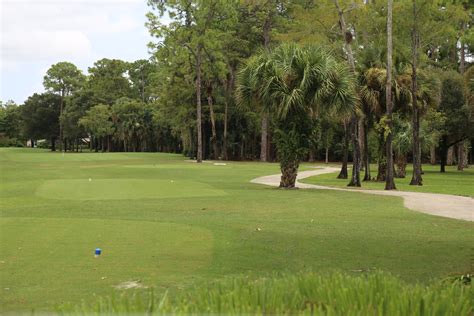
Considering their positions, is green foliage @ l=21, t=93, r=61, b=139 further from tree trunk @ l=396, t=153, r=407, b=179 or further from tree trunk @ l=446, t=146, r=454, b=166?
tree trunk @ l=396, t=153, r=407, b=179

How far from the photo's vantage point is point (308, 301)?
142 inches

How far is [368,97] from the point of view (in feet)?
102

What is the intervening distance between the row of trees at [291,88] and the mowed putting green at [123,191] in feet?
13.8

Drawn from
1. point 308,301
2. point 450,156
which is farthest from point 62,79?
point 308,301

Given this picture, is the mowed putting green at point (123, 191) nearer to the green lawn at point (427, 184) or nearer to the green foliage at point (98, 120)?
the green lawn at point (427, 184)

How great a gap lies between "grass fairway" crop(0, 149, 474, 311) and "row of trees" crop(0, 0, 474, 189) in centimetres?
452

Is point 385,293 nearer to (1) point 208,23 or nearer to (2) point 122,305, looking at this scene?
(2) point 122,305

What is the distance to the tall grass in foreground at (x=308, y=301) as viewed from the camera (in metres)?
3.17

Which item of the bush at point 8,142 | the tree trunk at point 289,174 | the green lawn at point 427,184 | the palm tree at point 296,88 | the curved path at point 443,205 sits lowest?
the green lawn at point 427,184

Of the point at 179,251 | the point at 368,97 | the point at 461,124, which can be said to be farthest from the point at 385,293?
the point at 461,124

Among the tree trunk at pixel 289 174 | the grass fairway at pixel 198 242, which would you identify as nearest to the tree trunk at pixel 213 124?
the tree trunk at pixel 289 174

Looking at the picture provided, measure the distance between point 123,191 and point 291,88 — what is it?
25.9ft

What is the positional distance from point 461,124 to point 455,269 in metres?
40.8

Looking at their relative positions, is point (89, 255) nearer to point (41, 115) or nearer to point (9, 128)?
point (41, 115)
